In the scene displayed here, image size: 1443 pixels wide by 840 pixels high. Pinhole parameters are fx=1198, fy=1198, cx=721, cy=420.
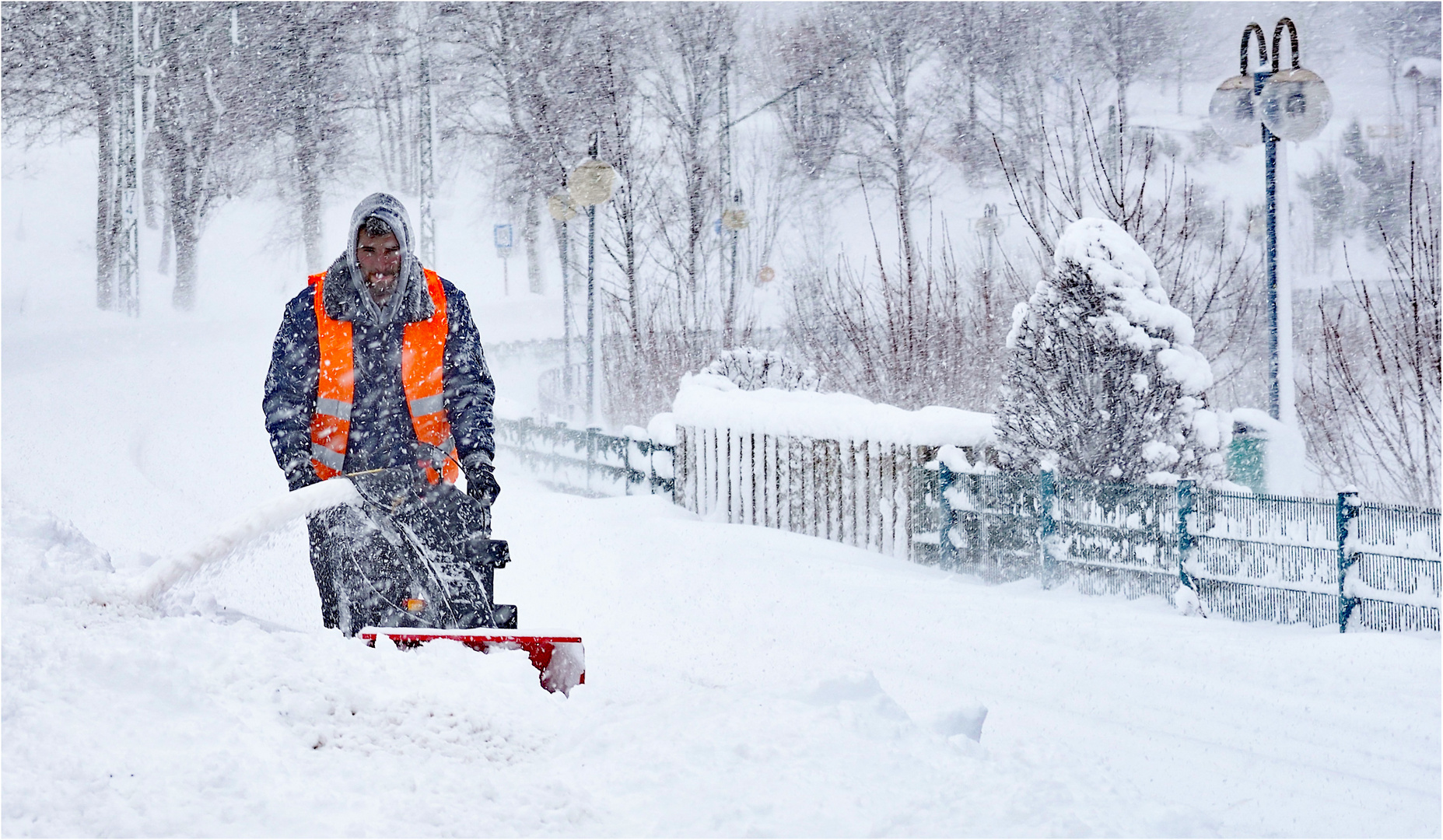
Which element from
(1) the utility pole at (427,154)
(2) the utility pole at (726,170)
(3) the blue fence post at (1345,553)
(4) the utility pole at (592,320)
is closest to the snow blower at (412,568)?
(3) the blue fence post at (1345,553)

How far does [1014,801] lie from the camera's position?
281 cm

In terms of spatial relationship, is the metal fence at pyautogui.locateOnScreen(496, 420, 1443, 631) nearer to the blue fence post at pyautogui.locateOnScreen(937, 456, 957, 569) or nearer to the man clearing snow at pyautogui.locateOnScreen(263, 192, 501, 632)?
the blue fence post at pyautogui.locateOnScreen(937, 456, 957, 569)

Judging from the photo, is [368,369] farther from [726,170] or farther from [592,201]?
[726,170]

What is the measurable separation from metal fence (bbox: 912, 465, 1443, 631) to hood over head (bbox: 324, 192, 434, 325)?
5113mm

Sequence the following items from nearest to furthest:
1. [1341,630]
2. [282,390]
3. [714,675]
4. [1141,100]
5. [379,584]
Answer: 1. [379,584]
2. [282,390]
3. [714,675]
4. [1341,630]
5. [1141,100]

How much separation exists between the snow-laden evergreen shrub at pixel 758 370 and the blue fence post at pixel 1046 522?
5.30 m

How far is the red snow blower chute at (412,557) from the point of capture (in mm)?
3547

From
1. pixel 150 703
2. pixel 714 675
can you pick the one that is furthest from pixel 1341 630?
pixel 150 703

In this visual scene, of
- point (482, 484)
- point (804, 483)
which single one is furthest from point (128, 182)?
point (482, 484)

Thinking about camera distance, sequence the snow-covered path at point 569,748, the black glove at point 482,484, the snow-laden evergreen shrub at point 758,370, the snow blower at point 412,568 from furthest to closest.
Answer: the snow-laden evergreen shrub at point 758,370 → the black glove at point 482,484 → the snow blower at point 412,568 → the snow-covered path at point 569,748

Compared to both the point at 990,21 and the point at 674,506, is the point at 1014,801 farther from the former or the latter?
the point at 990,21

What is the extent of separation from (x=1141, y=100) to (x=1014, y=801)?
62.9m

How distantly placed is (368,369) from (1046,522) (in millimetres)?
5341

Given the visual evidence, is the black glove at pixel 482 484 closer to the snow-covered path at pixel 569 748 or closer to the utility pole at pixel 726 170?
the snow-covered path at pixel 569 748
